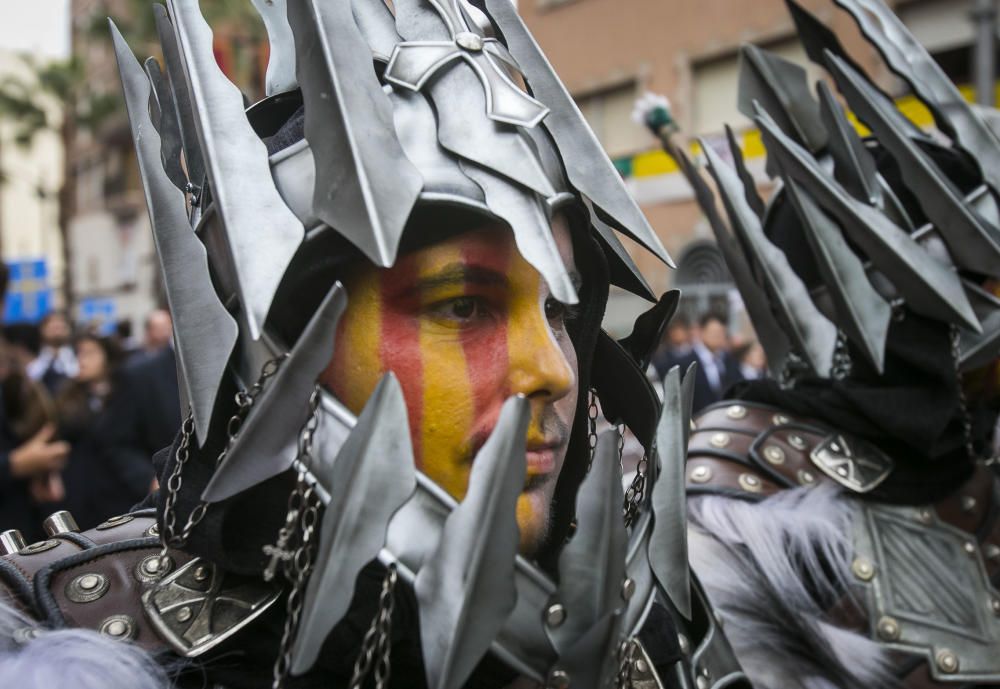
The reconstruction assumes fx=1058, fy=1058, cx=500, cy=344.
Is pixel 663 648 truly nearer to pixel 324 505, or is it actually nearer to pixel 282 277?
pixel 324 505

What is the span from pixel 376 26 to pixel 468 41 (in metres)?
0.13

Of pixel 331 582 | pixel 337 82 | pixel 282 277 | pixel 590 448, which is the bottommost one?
pixel 590 448

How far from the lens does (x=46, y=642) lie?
116 cm

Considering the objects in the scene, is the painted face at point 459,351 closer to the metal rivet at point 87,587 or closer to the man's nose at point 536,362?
the man's nose at point 536,362

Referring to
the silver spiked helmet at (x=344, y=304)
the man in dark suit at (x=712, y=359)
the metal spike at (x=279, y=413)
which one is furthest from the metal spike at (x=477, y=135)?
the man in dark suit at (x=712, y=359)

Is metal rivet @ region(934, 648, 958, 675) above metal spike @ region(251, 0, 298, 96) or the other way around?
the other way around

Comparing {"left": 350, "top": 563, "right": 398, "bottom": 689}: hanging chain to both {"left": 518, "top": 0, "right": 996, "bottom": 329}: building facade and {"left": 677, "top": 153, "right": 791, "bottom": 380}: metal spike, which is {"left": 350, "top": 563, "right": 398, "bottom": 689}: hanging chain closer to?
{"left": 677, "top": 153, "right": 791, "bottom": 380}: metal spike

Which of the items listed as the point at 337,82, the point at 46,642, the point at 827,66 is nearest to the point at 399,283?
the point at 337,82

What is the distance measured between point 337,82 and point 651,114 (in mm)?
1932

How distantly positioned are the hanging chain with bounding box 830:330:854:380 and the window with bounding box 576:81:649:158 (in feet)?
36.8

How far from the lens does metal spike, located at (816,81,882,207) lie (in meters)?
2.38

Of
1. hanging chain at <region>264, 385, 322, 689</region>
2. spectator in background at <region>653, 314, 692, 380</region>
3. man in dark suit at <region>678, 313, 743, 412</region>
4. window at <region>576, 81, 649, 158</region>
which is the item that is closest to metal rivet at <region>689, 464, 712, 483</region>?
hanging chain at <region>264, 385, 322, 689</region>

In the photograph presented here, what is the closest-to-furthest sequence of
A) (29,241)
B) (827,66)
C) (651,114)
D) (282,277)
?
(282,277)
(827,66)
(651,114)
(29,241)

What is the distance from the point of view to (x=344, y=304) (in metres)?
1.14
